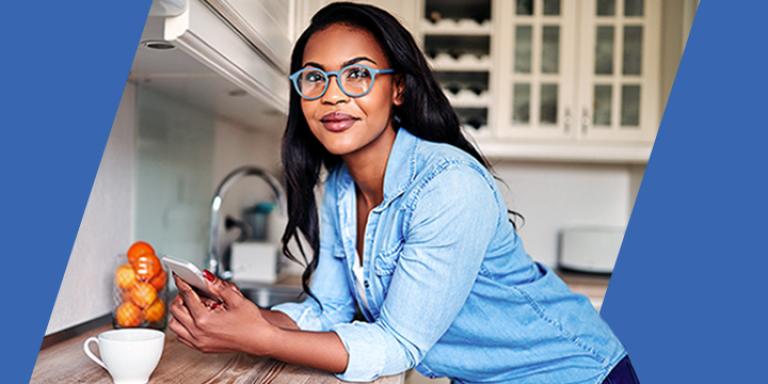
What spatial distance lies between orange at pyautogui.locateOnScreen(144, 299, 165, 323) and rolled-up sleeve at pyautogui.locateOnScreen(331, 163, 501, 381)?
43 centimetres

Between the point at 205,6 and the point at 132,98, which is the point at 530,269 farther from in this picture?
the point at 132,98

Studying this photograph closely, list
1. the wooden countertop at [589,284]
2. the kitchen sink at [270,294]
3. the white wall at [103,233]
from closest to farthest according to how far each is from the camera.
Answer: the white wall at [103,233], the kitchen sink at [270,294], the wooden countertop at [589,284]

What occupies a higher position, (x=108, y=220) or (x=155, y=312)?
(x=108, y=220)

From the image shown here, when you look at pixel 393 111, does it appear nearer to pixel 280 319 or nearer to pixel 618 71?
pixel 280 319

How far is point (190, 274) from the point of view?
34.9 inches

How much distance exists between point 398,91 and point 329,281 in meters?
0.38

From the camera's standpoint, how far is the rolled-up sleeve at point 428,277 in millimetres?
907

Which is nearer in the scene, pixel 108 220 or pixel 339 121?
pixel 339 121

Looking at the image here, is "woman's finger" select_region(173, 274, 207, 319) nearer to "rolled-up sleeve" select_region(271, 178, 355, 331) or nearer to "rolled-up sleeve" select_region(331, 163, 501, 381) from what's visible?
"rolled-up sleeve" select_region(331, 163, 501, 381)

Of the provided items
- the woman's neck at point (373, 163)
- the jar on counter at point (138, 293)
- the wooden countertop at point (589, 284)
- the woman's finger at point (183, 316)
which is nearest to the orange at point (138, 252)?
the jar on counter at point (138, 293)

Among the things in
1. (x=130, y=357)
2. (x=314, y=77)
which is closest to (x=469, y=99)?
(x=314, y=77)

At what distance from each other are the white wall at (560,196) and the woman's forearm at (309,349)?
1.87 m

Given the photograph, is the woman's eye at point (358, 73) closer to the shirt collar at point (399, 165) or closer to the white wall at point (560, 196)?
the shirt collar at point (399, 165)

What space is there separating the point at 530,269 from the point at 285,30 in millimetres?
809
